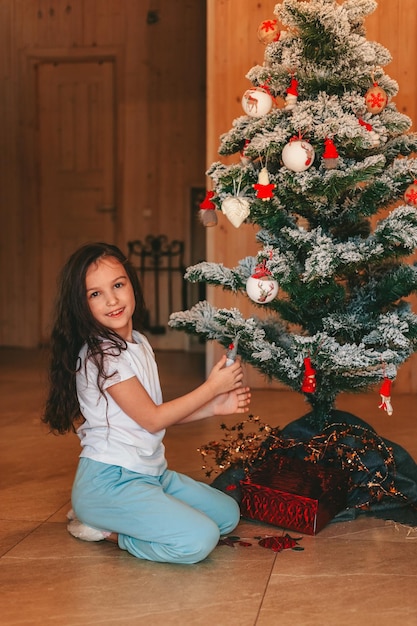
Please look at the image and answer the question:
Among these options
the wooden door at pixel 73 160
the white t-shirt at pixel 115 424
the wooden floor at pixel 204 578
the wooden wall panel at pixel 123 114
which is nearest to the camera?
the wooden floor at pixel 204 578

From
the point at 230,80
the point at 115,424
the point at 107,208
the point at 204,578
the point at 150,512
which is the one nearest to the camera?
the point at 204,578

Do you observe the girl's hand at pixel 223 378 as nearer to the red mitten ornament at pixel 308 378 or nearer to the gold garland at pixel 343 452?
the red mitten ornament at pixel 308 378

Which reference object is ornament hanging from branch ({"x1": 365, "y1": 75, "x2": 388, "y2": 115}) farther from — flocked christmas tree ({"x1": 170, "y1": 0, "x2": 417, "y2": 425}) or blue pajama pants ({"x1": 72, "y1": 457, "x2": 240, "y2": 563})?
blue pajama pants ({"x1": 72, "y1": 457, "x2": 240, "y2": 563})

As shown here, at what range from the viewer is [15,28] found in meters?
5.87

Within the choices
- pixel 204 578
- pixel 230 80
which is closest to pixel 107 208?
pixel 230 80

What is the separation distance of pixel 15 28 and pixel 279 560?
→ 193 inches

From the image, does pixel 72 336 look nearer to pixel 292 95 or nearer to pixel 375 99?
pixel 292 95

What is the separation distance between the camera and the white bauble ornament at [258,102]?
7.42 ft

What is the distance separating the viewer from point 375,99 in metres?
2.24

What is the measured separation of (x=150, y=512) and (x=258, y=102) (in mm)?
1128

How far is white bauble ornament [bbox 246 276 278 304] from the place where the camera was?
2180mm

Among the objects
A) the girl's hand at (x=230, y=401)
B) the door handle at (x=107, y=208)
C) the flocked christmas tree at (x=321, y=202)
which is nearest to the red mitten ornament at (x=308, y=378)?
the flocked christmas tree at (x=321, y=202)

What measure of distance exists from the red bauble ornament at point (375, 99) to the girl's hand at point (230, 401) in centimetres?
84

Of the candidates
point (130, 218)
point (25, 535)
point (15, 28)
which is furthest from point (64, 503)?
point (15, 28)
